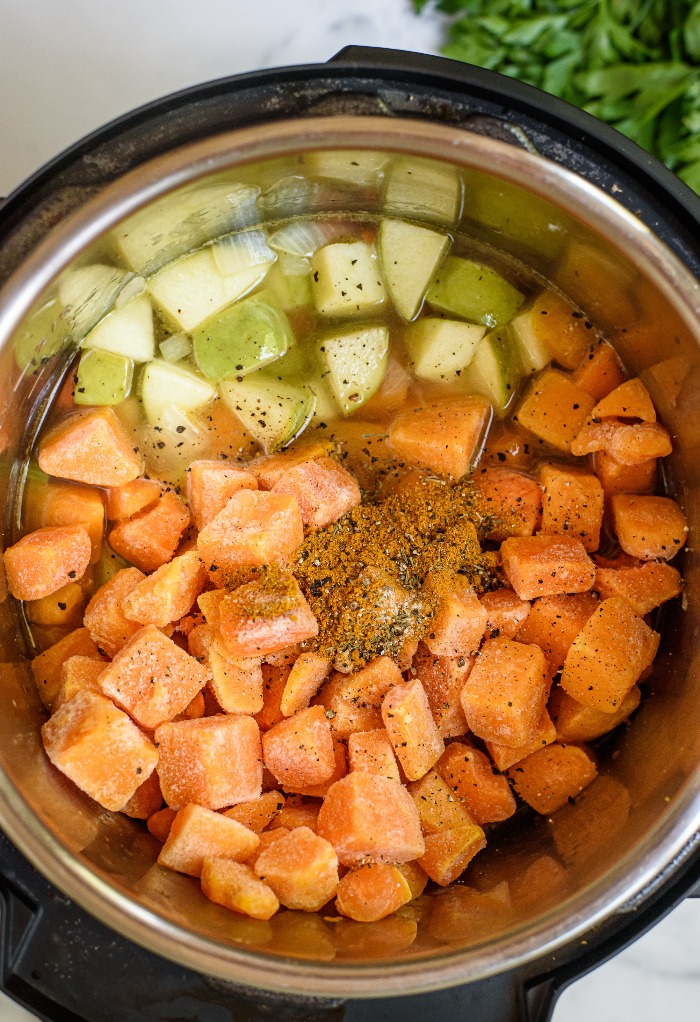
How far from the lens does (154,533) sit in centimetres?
138

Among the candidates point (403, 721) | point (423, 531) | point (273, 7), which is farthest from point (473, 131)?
point (403, 721)

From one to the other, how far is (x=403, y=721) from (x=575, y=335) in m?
0.75

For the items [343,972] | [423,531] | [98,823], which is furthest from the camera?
[423,531]

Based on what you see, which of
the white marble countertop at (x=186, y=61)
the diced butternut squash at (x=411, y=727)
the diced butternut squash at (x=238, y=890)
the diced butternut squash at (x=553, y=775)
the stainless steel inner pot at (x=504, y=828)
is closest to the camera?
the stainless steel inner pot at (x=504, y=828)

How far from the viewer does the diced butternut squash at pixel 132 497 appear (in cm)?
141

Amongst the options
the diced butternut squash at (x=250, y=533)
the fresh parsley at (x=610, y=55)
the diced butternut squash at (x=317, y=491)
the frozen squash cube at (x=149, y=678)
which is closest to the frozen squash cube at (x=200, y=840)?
the frozen squash cube at (x=149, y=678)

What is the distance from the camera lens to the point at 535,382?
1.48 m

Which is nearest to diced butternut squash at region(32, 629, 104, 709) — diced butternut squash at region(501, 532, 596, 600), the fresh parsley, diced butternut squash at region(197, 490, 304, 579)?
diced butternut squash at region(197, 490, 304, 579)

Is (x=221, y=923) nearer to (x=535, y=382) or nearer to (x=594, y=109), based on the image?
(x=535, y=382)

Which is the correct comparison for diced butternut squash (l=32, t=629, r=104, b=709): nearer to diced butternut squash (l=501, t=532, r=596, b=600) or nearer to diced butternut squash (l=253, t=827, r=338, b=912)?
diced butternut squash (l=253, t=827, r=338, b=912)

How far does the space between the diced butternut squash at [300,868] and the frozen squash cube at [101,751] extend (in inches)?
9.0

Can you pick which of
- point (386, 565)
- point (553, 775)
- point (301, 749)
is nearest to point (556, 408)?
point (386, 565)

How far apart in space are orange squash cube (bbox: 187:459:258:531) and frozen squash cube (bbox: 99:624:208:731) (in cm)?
22

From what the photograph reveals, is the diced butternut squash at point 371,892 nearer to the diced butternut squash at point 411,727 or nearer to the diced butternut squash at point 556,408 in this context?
the diced butternut squash at point 411,727
